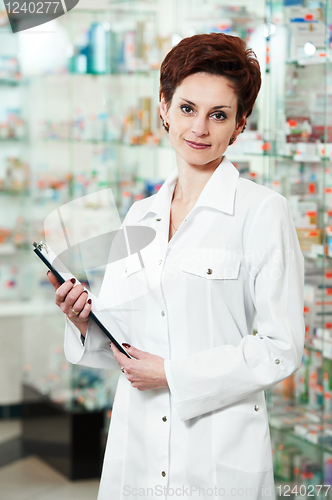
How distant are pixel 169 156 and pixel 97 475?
1866 mm

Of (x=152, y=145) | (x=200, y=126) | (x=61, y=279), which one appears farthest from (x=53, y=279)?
(x=152, y=145)

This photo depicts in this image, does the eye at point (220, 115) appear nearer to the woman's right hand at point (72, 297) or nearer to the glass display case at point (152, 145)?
the woman's right hand at point (72, 297)

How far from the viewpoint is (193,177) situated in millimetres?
1414

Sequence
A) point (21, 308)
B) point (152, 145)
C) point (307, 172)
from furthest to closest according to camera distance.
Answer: point (21, 308) < point (152, 145) < point (307, 172)

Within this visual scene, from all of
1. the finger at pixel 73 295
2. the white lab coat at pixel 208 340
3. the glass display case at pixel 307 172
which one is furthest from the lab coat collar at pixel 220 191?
the glass display case at pixel 307 172

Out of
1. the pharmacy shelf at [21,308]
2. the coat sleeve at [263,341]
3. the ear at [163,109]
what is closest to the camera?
the coat sleeve at [263,341]

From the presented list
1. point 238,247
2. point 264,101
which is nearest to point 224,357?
point 238,247

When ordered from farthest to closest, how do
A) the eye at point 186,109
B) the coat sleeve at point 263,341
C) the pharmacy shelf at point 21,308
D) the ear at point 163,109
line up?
1. the pharmacy shelf at point 21,308
2. the ear at point 163,109
3. the eye at point 186,109
4. the coat sleeve at point 263,341

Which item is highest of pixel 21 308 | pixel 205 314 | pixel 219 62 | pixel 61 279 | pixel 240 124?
pixel 219 62

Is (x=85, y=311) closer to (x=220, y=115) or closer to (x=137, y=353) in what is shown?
(x=137, y=353)

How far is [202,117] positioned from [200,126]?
2 centimetres

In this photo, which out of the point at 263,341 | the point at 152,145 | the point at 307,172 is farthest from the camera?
the point at 152,145

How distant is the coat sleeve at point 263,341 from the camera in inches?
47.8

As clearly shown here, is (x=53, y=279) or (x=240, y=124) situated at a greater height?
(x=240, y=124)
